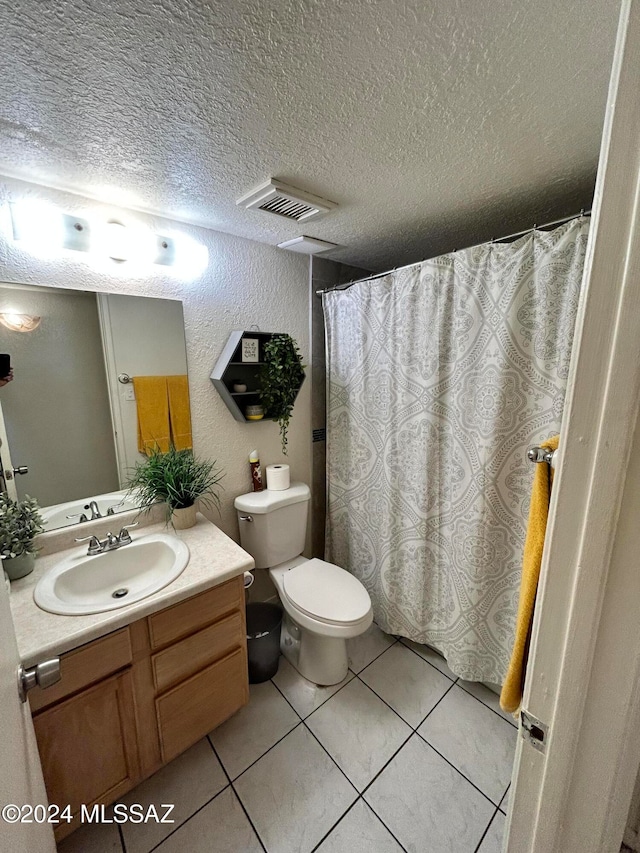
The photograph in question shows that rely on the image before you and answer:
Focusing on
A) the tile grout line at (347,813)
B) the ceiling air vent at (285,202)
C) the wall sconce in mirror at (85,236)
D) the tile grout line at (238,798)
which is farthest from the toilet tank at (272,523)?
the ceiling air vent at (285,202)

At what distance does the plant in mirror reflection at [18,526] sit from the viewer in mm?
1114

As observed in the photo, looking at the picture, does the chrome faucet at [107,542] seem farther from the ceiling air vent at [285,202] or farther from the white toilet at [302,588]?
the ceiling air vent at [285,202]

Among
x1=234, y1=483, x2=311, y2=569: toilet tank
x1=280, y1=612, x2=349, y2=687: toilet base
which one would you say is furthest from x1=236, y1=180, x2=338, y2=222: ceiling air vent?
x1=280, y1=612, x2=349, y2=687: toilet base

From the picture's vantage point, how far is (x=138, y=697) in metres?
1.09

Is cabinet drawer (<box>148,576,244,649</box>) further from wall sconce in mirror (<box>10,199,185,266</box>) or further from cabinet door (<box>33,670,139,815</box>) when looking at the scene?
wall sconce in mirror (<box>10,199,185,266</box>)

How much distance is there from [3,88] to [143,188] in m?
0.47

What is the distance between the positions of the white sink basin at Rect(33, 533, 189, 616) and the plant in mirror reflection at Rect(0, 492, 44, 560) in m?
0.13

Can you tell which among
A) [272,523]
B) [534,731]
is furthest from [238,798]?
[534,731]

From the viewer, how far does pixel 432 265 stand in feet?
4.79

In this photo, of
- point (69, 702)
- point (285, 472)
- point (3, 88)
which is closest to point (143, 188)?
point (3, 88)

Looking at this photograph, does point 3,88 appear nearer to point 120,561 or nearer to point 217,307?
point 217,307

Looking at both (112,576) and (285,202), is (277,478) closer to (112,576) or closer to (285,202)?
(112,576)

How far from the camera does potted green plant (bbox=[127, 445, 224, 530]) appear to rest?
1462 mm

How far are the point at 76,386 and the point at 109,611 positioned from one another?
0.83m
